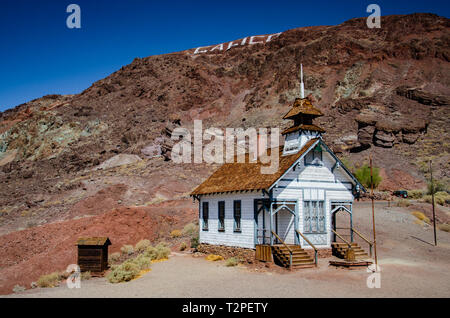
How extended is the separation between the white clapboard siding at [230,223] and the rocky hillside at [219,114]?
48.1ft

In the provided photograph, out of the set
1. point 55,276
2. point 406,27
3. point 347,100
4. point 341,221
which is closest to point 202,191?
point 55,276

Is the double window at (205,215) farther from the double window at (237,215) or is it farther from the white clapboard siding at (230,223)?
the double window at (237,215)

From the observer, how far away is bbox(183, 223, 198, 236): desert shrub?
1156 inches

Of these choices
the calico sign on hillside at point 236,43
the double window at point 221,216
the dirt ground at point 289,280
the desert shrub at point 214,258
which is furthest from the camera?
the calico sign on hillside at point 236,43

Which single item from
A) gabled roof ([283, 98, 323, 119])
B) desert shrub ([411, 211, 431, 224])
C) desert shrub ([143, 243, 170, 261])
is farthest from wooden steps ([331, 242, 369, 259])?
desert shrub ([411, 211, 431, 224])

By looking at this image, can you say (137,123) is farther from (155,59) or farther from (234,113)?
(155,59)

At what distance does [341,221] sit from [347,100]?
141 ft

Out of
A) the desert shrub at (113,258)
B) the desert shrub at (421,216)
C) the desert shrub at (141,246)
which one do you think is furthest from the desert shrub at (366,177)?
the desert shrub at (113,258)

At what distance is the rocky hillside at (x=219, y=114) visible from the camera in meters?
48.6

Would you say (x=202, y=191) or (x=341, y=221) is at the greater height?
(x=202, y=191)

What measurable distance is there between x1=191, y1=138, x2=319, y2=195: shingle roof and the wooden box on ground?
6.52 meters

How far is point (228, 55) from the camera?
12188cm
